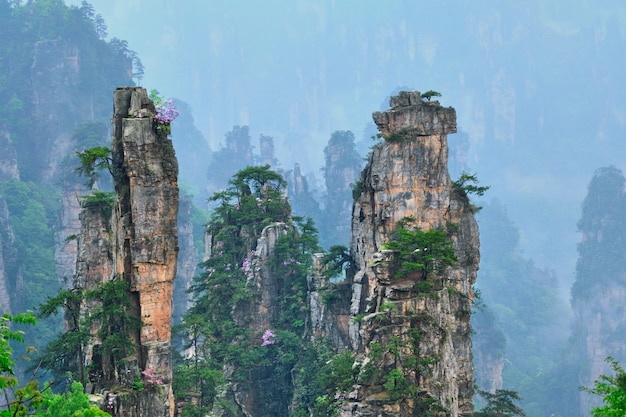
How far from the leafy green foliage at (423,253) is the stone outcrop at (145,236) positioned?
813 centimetres

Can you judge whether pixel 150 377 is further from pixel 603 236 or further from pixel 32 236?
pixel 603 236

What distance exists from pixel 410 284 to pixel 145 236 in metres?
9.30

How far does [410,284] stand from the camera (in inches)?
1219

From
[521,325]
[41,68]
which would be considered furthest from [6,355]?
[521,325]

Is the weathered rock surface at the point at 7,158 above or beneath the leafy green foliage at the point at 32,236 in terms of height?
above

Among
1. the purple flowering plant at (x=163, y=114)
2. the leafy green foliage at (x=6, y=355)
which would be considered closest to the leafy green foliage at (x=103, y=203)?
the purple flowering plant at (x=163, y=114)

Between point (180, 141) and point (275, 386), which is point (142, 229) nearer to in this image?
point (275, 386)

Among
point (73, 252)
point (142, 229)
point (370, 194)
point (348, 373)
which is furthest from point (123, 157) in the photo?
point (73, 252)

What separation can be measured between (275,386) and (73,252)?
26250 mm

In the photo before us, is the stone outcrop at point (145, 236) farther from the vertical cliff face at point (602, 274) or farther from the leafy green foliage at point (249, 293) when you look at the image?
the vertical cliff face at point (602, 274)

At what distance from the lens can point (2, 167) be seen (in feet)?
225

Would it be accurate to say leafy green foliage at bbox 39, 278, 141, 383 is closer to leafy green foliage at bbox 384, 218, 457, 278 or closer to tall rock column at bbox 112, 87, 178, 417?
tall rock column at bbox 112, 87, 178, 417

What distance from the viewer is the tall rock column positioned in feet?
90.9

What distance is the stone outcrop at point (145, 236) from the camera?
27.6m
